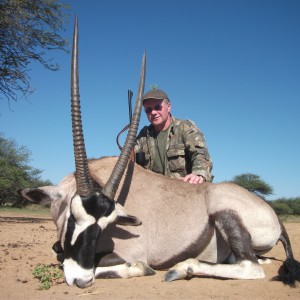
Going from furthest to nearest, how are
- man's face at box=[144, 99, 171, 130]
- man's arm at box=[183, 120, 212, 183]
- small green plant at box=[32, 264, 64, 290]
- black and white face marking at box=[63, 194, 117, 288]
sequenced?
man's face at box=[144, 99, 171, 130], man's arm at box=[183, 120, 212, 183], small green plant at box=[32, 264, 64, 290], black and white face marking at box=[63, 194, 117, 288]

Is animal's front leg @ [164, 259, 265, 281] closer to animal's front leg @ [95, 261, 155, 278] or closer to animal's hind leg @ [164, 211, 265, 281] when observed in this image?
animal's hind leg @ [164, 211, 265, 281]

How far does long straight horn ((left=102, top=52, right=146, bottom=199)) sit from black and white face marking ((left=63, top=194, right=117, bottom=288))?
0.85ft

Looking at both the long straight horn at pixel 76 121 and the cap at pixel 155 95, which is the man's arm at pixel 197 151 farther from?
the long straight horn at pixel 76 121

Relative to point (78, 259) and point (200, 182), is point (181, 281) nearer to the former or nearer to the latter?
point (78, 259)

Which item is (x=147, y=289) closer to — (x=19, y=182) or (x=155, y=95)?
(x=155, y=95)

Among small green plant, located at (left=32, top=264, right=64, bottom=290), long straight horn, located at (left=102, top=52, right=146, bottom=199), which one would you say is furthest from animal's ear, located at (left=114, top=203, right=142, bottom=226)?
small green plant, located at (left=32, top=264, right=64, bottom=290)

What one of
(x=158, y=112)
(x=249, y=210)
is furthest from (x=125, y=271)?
(x=158, y=112)

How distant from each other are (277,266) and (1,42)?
10160 millimetres

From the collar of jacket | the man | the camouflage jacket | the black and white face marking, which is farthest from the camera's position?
the collar of jacket

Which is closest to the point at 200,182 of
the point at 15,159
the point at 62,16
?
the point at 62,16

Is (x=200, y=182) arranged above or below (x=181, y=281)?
above

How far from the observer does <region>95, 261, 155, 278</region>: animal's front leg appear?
147 inches

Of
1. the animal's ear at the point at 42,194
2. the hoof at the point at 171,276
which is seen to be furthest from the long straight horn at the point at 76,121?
the hoof at the point at 171,276

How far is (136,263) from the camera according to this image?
3.95m
